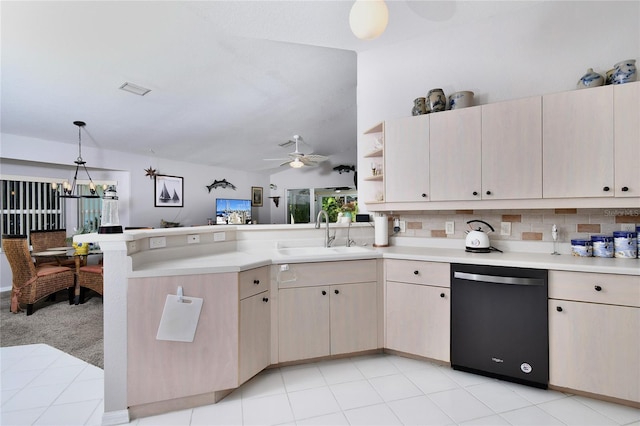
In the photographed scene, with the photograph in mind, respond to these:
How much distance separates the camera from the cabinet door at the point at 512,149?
2107mm

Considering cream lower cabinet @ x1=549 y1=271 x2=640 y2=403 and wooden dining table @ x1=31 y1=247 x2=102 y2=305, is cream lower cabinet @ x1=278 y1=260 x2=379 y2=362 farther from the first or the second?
wooden dining table @ x1=31 y1=247 x2=102 y2=305

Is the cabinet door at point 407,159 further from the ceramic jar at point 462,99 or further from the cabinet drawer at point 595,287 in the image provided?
the cabinet drawer at point 595,287

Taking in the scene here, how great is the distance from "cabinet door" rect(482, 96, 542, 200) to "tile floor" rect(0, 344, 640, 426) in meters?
1.32

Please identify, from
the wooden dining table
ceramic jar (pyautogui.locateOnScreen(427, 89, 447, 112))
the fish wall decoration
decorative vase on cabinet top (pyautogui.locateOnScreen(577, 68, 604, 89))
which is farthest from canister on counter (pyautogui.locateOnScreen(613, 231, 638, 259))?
the fish wall decoration

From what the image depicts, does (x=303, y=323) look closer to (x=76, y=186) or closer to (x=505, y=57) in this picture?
(x=505, y=57)

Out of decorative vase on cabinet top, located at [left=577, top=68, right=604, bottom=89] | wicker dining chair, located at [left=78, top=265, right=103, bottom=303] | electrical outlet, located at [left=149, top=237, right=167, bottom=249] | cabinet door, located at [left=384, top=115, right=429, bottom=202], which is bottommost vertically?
wicker dining chair, located at [left=78, top=265, right=103, bottom=303]

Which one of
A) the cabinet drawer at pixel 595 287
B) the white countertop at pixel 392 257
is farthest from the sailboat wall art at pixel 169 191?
the cabinet drawer at pixel 595 287

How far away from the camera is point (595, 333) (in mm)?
1746

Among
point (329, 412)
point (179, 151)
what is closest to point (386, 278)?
point (329, 412)

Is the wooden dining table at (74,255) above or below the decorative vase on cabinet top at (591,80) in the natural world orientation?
below

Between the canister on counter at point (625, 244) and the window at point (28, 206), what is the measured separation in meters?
7.47

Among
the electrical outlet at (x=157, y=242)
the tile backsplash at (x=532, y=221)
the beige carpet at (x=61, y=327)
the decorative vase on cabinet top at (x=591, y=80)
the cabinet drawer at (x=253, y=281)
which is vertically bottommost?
the beige carpet at (x=61, y=327)

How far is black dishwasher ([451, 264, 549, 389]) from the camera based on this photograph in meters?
1.87

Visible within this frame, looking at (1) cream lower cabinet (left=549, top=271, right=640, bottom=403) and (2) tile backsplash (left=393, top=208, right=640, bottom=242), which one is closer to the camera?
(1) cream lower cabinet (left=549, top=271, right=640, bottom=403)
